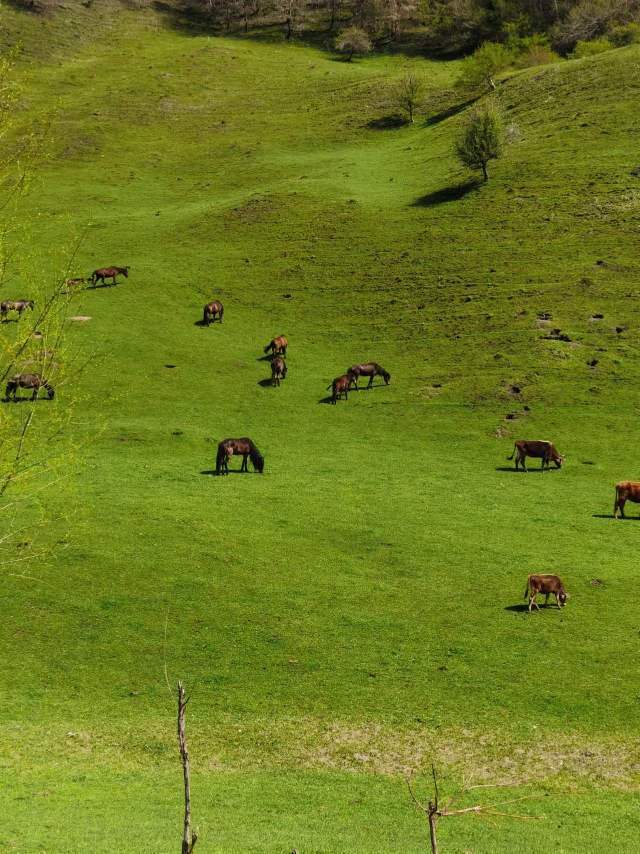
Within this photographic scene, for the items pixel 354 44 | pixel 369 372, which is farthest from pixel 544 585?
pixel 354 44

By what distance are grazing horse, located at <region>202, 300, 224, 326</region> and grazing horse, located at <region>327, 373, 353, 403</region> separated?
11999 mm

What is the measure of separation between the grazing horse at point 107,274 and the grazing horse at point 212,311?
790cm

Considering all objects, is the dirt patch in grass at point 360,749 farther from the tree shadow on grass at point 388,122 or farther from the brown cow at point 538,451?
the tree shadow on grass at point 388,122

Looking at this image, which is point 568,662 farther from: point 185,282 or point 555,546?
point 185,282

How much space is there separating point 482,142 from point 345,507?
47087 mm

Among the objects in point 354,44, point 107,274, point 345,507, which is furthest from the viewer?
point 354,44

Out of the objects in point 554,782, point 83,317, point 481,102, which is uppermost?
point 481,102

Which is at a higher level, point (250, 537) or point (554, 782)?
point (554, 782)

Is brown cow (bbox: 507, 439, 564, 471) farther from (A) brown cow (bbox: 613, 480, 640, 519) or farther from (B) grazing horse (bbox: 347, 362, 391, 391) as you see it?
(B) grazing horse (bbox: 347, 362, 391, 391)

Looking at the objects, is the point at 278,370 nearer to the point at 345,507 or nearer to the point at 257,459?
the point at 257,459

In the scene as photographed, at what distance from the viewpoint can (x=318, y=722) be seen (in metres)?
22.1

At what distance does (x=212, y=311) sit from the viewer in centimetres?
5841

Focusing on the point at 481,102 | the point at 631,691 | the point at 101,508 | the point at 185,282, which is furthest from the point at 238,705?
the point at 481,102

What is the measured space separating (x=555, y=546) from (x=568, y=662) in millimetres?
8002
